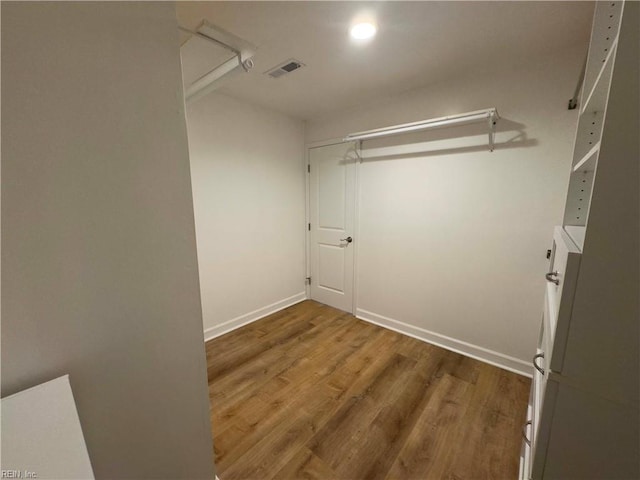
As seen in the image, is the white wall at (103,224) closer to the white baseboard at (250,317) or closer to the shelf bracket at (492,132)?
the white baseboard at (250,317)

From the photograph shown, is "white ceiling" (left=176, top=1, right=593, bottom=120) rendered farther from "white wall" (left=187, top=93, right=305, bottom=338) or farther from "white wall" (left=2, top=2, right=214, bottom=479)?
"white wall" (left=2, top=2, right=214, bottom=479)

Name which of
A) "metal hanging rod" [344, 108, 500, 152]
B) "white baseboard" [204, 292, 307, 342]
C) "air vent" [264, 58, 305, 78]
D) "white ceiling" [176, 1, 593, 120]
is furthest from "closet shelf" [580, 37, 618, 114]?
"white baseboard" [204, 292, 307, 342]

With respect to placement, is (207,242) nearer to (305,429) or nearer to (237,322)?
(237,322)

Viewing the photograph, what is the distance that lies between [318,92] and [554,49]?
180 centimetres

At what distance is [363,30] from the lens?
157cm

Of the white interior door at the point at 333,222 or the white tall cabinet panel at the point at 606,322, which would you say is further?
the white interior door at the point at 333,222

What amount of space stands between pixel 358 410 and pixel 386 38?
250 cm

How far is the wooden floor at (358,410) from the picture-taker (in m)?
1.42

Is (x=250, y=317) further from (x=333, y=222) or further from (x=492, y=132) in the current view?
(x=492, y=132)

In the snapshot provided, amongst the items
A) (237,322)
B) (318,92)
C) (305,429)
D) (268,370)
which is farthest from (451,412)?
(318,92)

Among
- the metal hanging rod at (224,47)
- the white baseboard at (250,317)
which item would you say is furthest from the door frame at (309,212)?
the metal hanging rod at (224,47)

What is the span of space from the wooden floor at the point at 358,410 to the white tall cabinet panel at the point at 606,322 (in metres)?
0.91

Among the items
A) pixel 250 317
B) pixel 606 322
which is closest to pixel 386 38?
pixel 606 322

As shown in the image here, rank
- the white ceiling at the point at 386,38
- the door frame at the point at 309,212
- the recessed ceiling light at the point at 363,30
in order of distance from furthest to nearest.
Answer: the door frame at the point at 309,212, the recessed ceiling light at the point at 363,30, the white ceiling at the point at 386,38
